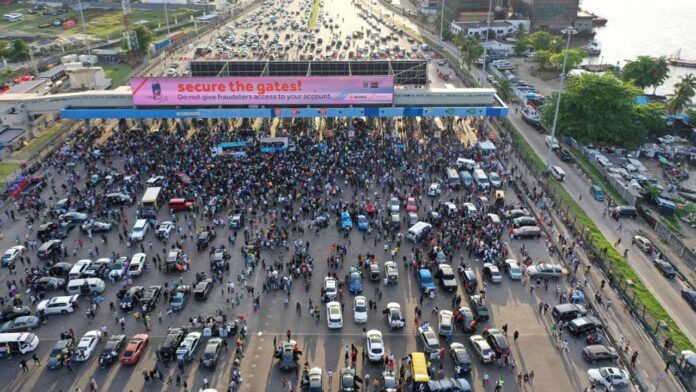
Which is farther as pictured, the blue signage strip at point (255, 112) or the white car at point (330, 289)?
the blue signage strip at point (255, 112)

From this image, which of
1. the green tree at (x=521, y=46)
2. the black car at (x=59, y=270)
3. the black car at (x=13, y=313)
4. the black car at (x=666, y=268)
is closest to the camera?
the black car at (x=13, y=313)

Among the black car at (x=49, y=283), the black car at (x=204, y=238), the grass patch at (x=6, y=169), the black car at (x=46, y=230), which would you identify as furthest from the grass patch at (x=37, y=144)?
the black car at (x=204, y=238)

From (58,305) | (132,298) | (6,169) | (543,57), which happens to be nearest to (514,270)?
(132,298)

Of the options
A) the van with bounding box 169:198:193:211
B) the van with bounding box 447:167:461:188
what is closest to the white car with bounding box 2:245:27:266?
the van with bounding box 169:198:193:211

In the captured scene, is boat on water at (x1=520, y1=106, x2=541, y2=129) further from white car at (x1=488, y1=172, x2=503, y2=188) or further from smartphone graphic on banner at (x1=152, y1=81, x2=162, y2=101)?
smartphone graphic on banner at (x1=152, y1=81, x2=162, y2=101)

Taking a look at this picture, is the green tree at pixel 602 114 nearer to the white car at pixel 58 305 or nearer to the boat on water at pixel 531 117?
the boat on water at pixel 531 117

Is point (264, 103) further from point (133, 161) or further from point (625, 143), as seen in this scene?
point (625, 143)

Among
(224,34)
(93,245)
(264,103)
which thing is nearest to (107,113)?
(264,103)
